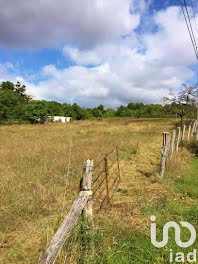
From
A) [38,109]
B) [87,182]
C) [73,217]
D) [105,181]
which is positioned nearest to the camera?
[73,217]

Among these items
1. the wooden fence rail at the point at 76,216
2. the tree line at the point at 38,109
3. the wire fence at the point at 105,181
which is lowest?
the wire fence at the point at 105,181

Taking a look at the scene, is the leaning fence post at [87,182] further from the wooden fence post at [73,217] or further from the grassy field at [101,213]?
the grassy field at [101,213]

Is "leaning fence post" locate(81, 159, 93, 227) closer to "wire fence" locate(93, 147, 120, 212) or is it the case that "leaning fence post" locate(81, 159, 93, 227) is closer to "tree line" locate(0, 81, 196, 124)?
"wire fence" locate(93, 147, 120, 212)

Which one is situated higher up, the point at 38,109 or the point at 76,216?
the point at 38,109

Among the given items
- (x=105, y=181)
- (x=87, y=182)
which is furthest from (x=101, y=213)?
(x=105, y=181)

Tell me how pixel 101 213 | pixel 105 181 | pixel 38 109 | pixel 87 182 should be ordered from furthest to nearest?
pixel 38 109
pixel 105 181
pixel 101 213
pixel 87 182

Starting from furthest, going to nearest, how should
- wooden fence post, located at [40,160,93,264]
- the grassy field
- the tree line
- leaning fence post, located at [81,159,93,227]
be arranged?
the tree line, the grassy field, leaning fence post, located at [81,159,93,227], wooden fence post, located at [40,160,93,264]

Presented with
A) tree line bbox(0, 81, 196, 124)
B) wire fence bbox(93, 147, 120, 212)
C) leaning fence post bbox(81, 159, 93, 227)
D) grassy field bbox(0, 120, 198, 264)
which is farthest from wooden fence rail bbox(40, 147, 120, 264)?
tree line bbox(0, 81, 196, 124)

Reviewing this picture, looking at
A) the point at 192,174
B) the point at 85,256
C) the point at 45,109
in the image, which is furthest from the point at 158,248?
the point at 45,109

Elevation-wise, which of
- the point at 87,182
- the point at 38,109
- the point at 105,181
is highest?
the point at 38,109

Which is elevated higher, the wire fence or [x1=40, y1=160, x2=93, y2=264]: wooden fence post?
[x1=40, y1=160, x2=93, y2=264]: wooden fence post

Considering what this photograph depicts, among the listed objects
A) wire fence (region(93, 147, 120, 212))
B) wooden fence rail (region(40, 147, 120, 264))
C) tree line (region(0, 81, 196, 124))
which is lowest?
wire fence (region(93, 147, 120, 212))

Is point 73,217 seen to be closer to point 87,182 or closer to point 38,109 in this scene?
point 87,182

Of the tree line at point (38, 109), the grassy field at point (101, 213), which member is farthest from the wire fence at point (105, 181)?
the tree line at point (38, 109)
